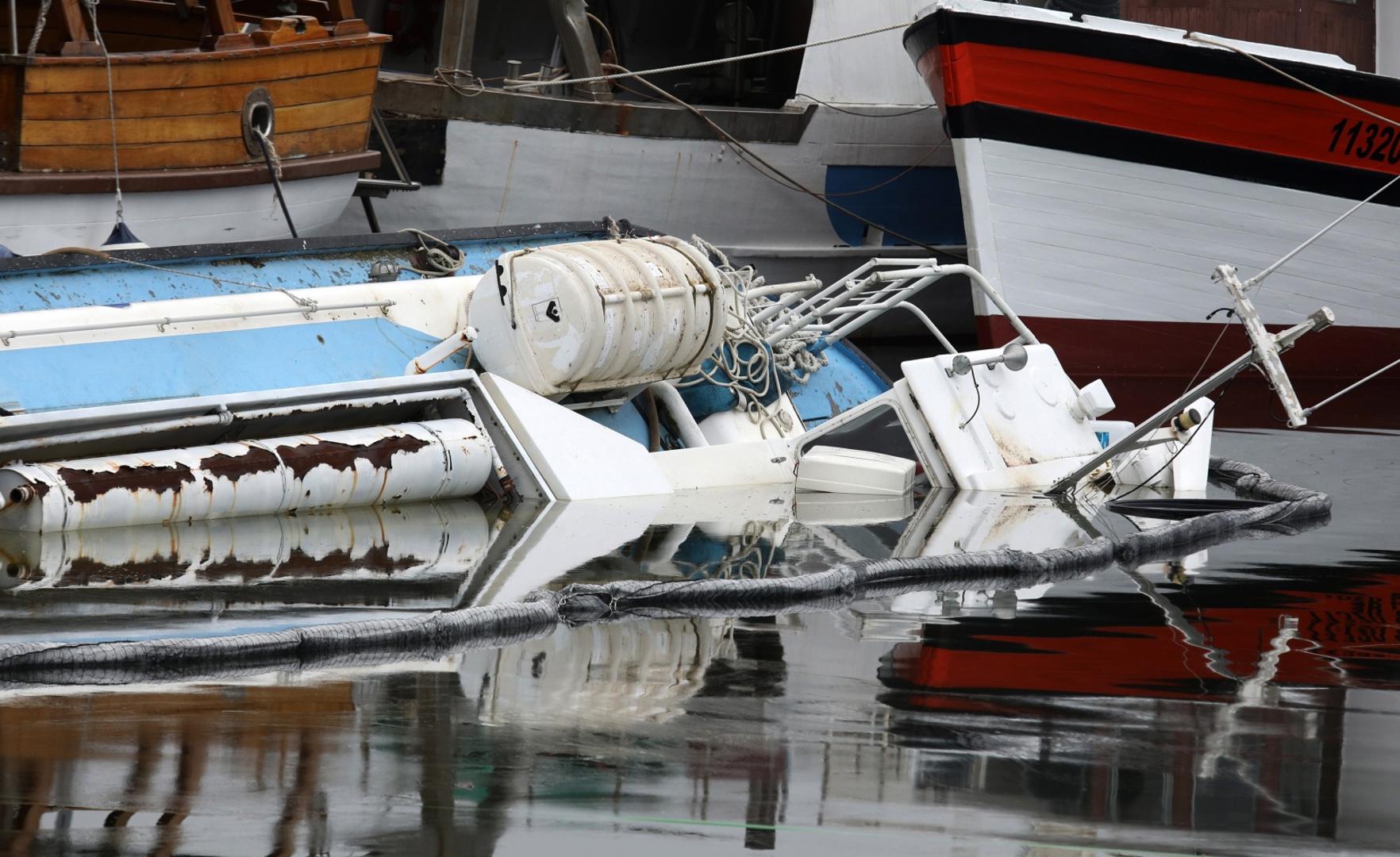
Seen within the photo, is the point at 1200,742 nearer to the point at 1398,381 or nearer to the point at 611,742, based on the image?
the point at 611,742

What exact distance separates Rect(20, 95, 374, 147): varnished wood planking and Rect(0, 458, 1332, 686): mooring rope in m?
6.49

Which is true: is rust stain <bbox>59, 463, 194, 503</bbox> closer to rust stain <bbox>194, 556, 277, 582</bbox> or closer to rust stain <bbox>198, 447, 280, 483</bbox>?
rust stain <bbox>198, 447, 280, 483</bbox>

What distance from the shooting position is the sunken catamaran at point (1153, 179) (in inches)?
555

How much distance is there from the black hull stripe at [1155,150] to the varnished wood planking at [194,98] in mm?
4576

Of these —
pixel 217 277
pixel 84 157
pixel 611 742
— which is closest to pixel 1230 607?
pixel 611 742

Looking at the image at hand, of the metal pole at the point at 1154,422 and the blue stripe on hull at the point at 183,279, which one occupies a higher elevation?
the blue stripe on hull at the point at 183,279

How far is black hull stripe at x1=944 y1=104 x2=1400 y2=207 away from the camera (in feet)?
47.1

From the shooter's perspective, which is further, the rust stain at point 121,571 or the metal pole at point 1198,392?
the metal pole at point 1198,392

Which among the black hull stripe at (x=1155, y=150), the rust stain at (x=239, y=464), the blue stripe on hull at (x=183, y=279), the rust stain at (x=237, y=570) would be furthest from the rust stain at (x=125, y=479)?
the black hull stripe at (x=1155, y=150)

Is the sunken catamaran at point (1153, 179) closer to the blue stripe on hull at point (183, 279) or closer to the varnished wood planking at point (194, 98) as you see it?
the varnished wood planking at point (194, 98)

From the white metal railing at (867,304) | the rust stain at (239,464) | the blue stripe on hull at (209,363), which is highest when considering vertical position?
the white metal railing at (867,304)

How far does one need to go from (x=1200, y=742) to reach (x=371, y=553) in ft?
Answer: 10.7

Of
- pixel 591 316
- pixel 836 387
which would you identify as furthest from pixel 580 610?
pixel 836 387

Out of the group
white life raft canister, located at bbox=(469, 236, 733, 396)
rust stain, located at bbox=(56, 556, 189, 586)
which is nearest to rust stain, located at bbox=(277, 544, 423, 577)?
rust stain, located at bbox=(56, 556, 189, 586)
